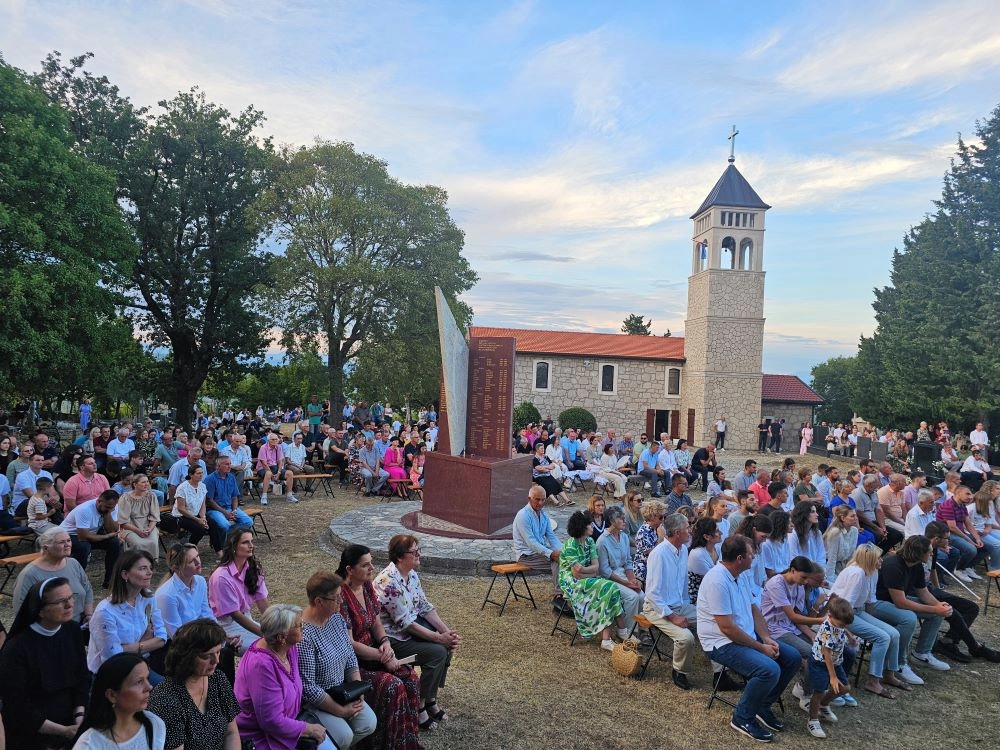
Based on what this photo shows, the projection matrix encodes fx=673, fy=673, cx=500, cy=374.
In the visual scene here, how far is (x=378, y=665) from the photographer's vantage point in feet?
14.6

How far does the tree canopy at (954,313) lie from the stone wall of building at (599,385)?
10155 millimetres

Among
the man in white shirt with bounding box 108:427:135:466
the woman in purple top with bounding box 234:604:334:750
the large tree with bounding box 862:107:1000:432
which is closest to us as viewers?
the woman in purple top with bounding box 234:604:334:750

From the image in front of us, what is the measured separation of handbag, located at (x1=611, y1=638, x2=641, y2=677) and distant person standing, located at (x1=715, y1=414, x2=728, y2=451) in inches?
1084

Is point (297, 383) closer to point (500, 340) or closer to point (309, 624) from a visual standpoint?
point (500, 340)

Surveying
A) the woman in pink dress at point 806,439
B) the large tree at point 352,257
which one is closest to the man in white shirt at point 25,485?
the large tree at point 352,257

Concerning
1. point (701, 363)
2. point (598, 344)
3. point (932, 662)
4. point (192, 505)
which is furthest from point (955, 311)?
point (192, 505)

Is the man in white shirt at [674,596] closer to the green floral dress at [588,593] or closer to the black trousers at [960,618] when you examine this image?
the green floral dress at [588,593]

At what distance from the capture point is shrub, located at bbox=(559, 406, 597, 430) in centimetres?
3347

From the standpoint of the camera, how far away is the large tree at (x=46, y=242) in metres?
16.0

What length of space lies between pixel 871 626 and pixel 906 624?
53 cm

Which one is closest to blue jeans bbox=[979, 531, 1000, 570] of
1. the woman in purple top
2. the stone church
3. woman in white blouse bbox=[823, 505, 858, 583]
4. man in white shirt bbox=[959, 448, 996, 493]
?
woman in white blouse bbox=[823, 505, 858, 583]

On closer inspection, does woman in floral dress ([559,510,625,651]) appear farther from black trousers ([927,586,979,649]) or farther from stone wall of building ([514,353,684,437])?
stone wall of building ([514,353,684,437])

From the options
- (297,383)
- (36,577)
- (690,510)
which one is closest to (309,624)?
(36,577)

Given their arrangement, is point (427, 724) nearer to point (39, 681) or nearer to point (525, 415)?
point (39, 681)
